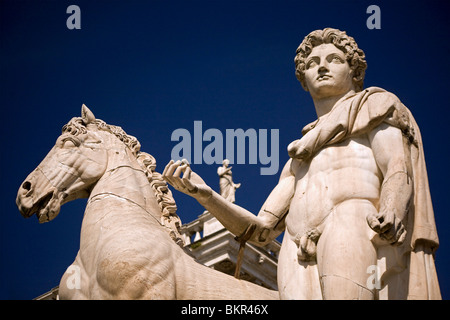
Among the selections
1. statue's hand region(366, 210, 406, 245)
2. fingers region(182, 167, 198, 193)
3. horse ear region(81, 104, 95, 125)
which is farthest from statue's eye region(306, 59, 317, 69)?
horse ear region(81, 104, 95, 125)

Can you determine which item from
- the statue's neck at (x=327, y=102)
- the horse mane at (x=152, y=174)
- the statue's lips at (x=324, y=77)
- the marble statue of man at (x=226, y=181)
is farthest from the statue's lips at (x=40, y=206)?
the marble statue of man at (x=226, y=181)

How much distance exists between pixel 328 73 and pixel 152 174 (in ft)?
8.85

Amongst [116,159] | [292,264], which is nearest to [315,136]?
[292,264]

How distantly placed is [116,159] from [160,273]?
2244mm

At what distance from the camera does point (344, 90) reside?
16266 mm


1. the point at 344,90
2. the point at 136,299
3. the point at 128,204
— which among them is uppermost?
the point at 344,90

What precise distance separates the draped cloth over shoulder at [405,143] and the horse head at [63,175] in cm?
264

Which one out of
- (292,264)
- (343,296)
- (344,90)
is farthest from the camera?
(344,90)

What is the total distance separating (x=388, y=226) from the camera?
14047 millimetres

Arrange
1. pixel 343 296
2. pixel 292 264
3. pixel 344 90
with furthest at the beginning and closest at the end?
pixel 344 90, pixel 292 264, pixel 343 296

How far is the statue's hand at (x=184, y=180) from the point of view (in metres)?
15.8

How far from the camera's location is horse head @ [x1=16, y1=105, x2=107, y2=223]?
16.3 meters

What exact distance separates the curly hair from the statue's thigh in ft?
7.28

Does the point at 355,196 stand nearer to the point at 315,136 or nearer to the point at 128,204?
the point at 315,136
